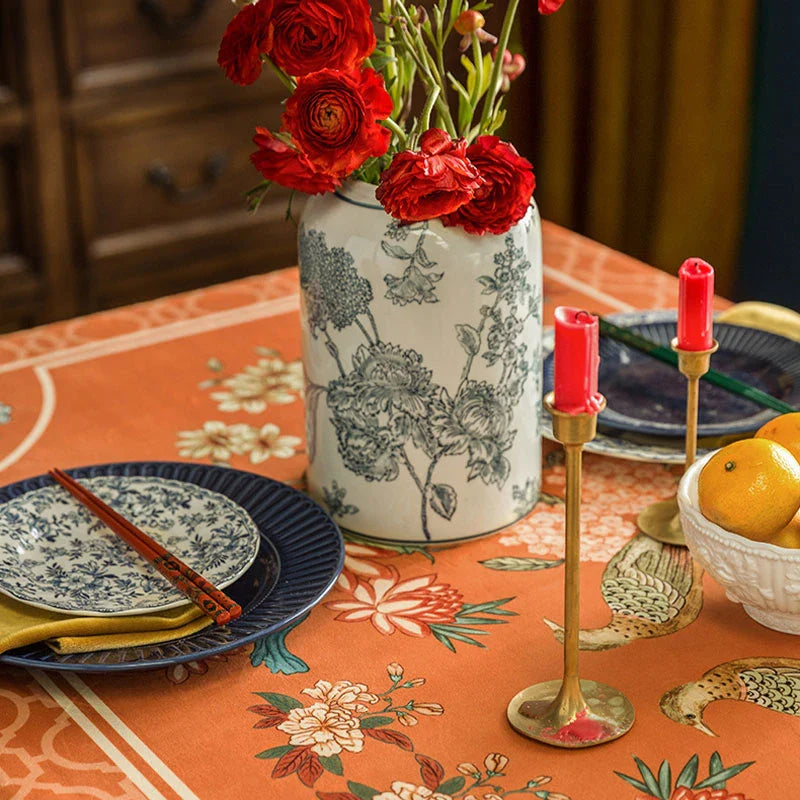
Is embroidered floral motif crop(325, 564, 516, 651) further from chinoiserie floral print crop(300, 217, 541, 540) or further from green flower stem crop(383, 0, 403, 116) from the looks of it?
green flower stem crop(383, 0, 403, 116)

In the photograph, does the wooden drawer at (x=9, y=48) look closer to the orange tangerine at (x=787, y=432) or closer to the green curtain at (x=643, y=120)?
the green curtain at (x=643, y=120)

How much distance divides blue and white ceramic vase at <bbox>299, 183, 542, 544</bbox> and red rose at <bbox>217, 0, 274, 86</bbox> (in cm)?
12

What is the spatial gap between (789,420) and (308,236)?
1.25 feet

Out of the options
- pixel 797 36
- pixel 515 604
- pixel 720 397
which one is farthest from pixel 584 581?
pixel 797 36

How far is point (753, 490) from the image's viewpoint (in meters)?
0.84

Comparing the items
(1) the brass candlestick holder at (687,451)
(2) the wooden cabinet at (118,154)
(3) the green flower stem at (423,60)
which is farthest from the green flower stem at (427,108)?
(2) the wooden cabinet at (118,154)

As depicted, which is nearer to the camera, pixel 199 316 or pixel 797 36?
pixel 199 316

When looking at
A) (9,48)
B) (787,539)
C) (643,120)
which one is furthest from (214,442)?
(643,120)

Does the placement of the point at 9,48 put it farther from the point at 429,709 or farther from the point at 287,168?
the point at 429,709

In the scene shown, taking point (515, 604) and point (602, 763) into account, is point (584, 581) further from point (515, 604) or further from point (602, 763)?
point (602, 763)

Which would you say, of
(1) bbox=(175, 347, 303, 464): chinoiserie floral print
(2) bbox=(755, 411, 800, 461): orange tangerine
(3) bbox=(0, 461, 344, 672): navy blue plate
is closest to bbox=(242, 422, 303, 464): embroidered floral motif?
(1) bbox=(175, 347, 303, 464): chinoiserie floral print

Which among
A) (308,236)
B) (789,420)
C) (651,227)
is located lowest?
(651,227)

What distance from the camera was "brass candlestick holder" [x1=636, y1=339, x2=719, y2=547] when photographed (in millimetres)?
965

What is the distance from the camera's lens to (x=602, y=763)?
0.78 metres
